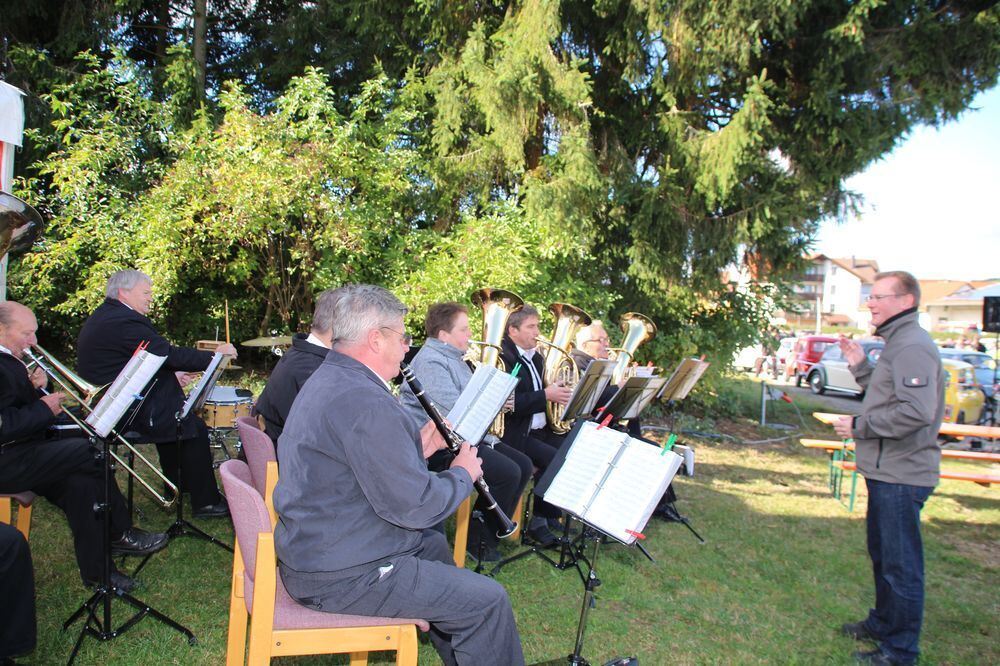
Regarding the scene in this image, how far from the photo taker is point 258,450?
10.9 feet

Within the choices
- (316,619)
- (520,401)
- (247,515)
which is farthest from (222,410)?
(316,619)

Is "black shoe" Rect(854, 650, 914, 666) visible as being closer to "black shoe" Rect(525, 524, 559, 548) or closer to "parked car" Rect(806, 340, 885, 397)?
"black shoe" Rect(525, 524, 559, 548)

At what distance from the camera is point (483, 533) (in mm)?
4660

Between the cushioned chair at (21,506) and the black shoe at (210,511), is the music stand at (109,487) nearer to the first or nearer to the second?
the cushioned chair at (21,506)

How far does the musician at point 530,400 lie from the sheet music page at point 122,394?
8.12 ft

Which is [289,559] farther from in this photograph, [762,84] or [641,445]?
[762,84]

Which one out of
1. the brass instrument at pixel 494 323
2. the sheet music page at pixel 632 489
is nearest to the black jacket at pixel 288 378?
the brass instrument at pixel 494 323

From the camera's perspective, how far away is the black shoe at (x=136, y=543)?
414 centimetres

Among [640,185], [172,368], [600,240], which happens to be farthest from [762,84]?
[172,368]

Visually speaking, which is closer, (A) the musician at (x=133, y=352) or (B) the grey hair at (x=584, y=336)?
(A) the musician at (x=133, y=352)

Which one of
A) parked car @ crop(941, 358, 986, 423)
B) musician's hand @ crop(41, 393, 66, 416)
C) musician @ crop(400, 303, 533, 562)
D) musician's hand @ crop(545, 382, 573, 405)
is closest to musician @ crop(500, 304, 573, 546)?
musician's hand @ crop(545, 382, 573, 405)

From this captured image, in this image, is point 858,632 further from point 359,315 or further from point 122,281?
point 122,281

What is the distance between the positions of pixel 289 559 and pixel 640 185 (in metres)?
8.32

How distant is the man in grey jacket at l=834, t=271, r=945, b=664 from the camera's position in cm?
349
